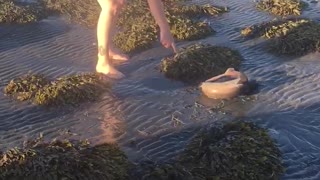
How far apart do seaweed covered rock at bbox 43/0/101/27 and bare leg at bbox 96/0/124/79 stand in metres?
3.24

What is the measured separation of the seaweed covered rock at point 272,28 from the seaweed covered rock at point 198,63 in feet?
3.83

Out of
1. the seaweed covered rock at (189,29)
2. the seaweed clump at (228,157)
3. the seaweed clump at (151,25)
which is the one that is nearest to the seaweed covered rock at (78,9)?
the seaweed clump at (151,25)

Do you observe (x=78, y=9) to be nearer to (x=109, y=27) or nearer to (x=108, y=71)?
(x=108, y=71)

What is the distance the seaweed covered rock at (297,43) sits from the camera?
Result: 8.37 m

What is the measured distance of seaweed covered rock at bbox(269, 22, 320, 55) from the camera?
27.5 feet

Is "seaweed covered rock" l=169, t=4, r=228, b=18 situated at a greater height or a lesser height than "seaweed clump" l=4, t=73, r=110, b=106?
greater

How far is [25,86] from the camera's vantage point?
746cm

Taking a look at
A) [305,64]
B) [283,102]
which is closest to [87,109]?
[283,102]

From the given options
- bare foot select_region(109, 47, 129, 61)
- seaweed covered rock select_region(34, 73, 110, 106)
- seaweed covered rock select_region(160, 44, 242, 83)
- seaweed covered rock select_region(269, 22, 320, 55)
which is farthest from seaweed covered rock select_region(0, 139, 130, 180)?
seaweed covered rock select_region(269, 22, 320, 55)

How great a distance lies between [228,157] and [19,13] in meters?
7.59

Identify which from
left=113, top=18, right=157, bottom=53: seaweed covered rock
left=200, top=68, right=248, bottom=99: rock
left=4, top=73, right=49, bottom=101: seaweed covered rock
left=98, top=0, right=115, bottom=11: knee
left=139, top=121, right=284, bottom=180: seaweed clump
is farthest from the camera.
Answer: left=113, top=18, right=157, bottom=53: seaweed covered rock

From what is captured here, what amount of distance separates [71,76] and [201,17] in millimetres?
4178

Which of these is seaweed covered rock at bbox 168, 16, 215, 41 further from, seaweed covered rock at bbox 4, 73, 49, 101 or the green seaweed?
the green seaweed

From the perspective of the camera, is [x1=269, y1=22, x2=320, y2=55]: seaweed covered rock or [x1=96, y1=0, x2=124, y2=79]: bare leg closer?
[x1=96, y1=0, x2=124, y2=79]: bare leg
